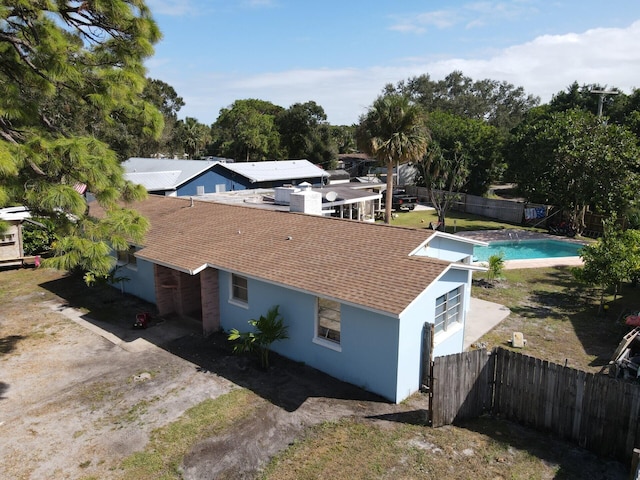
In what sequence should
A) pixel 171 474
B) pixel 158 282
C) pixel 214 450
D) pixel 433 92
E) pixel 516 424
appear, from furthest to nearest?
pixel 433 92
pixel 158 282
pixel 516 424
pixel 214 450
pixel 171 474

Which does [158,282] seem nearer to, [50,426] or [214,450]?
[50,426]

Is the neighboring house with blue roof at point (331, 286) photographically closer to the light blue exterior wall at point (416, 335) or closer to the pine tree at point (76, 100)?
the light blue exterior wall at point (416, 335)

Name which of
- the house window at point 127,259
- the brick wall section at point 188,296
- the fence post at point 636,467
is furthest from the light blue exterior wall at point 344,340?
the house window at point 127,259

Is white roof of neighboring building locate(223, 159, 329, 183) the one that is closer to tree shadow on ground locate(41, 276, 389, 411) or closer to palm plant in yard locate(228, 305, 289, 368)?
tree shadow on ground locate(41, 276, 389, 411)

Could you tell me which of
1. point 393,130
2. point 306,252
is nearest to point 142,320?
point 306,252

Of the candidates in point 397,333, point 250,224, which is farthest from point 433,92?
point 397,333

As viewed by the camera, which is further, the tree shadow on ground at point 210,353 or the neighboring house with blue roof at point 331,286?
the tree shadow on ground at point 210,353
